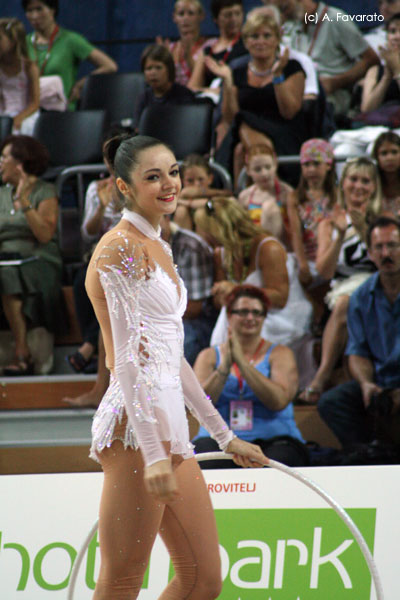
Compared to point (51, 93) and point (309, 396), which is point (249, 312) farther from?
point (51, 93)

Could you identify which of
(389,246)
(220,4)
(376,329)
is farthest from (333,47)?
(376,329)

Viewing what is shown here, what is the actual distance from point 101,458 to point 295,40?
410cm

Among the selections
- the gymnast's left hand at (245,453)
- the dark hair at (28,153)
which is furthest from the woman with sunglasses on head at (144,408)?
the dark hair at (28,153)

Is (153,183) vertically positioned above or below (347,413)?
above

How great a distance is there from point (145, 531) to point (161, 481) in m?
0.18

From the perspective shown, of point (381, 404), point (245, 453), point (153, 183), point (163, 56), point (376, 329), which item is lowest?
point (381, 404)

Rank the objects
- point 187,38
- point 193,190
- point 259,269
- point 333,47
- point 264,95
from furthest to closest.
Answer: point 187,38 < point 333,47 < point 264,95 < point 193,190 < point 259,269

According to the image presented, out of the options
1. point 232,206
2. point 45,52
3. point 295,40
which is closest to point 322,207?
point 232,206

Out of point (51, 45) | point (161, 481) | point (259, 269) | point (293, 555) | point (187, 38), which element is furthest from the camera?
point (51, 45)

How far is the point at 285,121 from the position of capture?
4.87 m

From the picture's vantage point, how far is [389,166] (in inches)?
174

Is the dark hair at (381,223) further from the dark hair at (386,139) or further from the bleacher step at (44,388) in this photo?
the bleacher step at (44,388)

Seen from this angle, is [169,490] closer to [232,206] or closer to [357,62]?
[232,206]

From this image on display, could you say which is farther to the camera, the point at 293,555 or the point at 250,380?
the point at 250,380
